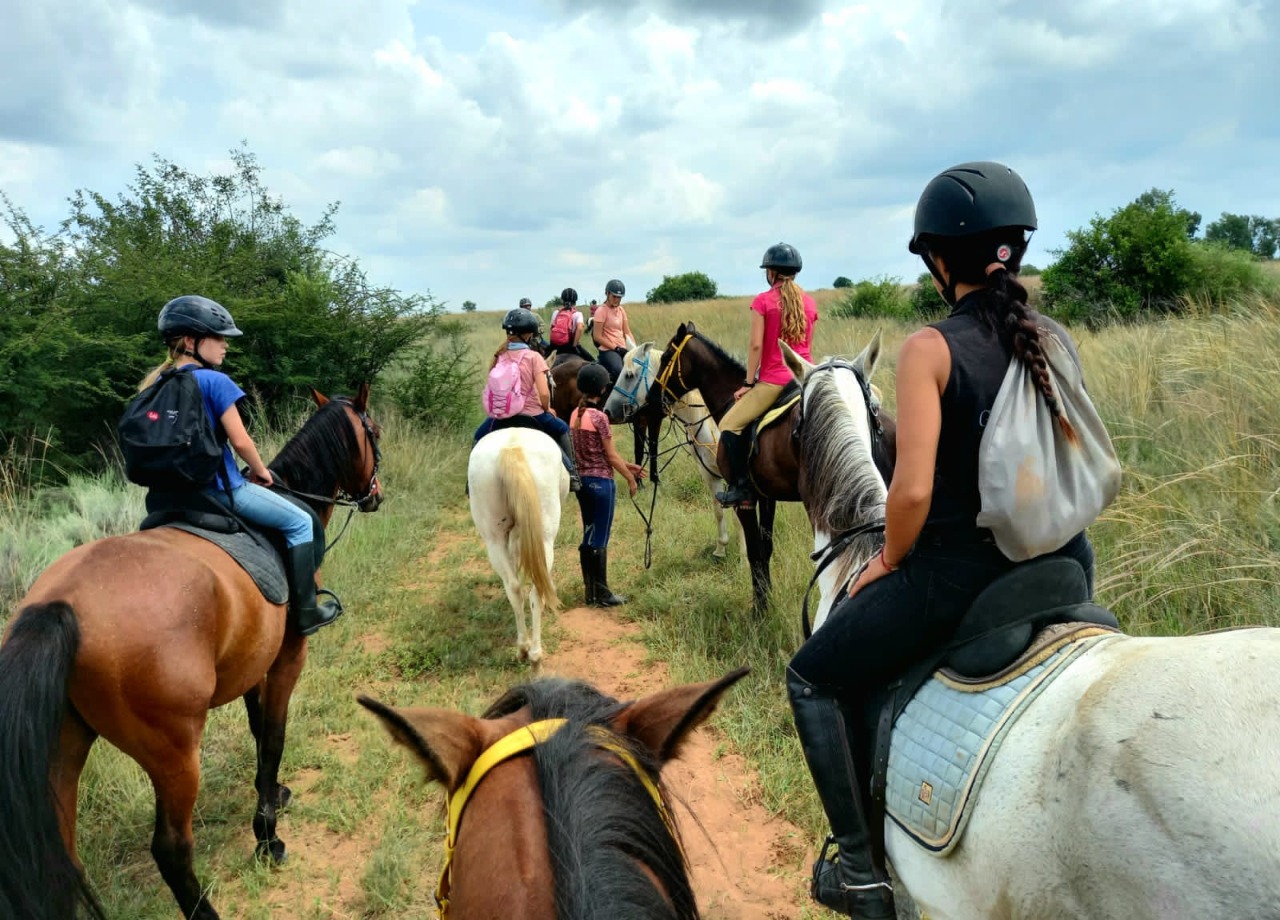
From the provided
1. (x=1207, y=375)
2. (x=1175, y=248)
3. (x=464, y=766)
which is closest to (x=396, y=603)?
(x=464, y=766)

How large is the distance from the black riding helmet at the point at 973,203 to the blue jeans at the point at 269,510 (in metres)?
3.28

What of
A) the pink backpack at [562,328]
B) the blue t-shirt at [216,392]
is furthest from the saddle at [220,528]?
the pink backpack at [562,328]

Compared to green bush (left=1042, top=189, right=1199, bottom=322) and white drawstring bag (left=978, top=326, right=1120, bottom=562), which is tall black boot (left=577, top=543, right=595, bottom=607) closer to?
white drawstring bag (left=978, top=326, right=1120, bottom=562)

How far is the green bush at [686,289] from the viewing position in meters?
37.2

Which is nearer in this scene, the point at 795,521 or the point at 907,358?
the point at 907,358

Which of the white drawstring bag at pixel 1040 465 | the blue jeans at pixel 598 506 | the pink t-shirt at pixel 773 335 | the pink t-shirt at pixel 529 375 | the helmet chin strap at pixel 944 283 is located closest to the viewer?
the white drawstring bag at pixel 1040 465

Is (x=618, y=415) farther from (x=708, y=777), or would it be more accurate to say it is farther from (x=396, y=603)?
(x=708, y=777)

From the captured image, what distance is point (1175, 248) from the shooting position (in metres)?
11.1

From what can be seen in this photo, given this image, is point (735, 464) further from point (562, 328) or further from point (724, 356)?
point (562, 328)

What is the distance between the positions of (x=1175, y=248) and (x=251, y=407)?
1415 cm

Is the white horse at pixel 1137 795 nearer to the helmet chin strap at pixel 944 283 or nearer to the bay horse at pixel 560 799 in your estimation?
the bay horse at pixel 560 799

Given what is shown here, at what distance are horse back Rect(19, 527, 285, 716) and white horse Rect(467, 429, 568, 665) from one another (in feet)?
7.44

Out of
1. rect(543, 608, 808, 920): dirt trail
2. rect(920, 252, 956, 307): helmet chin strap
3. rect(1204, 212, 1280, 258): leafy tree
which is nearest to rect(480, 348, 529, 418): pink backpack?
rect(543, 608, 808, 920): dirt trail

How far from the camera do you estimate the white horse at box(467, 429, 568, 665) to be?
17.7ft
